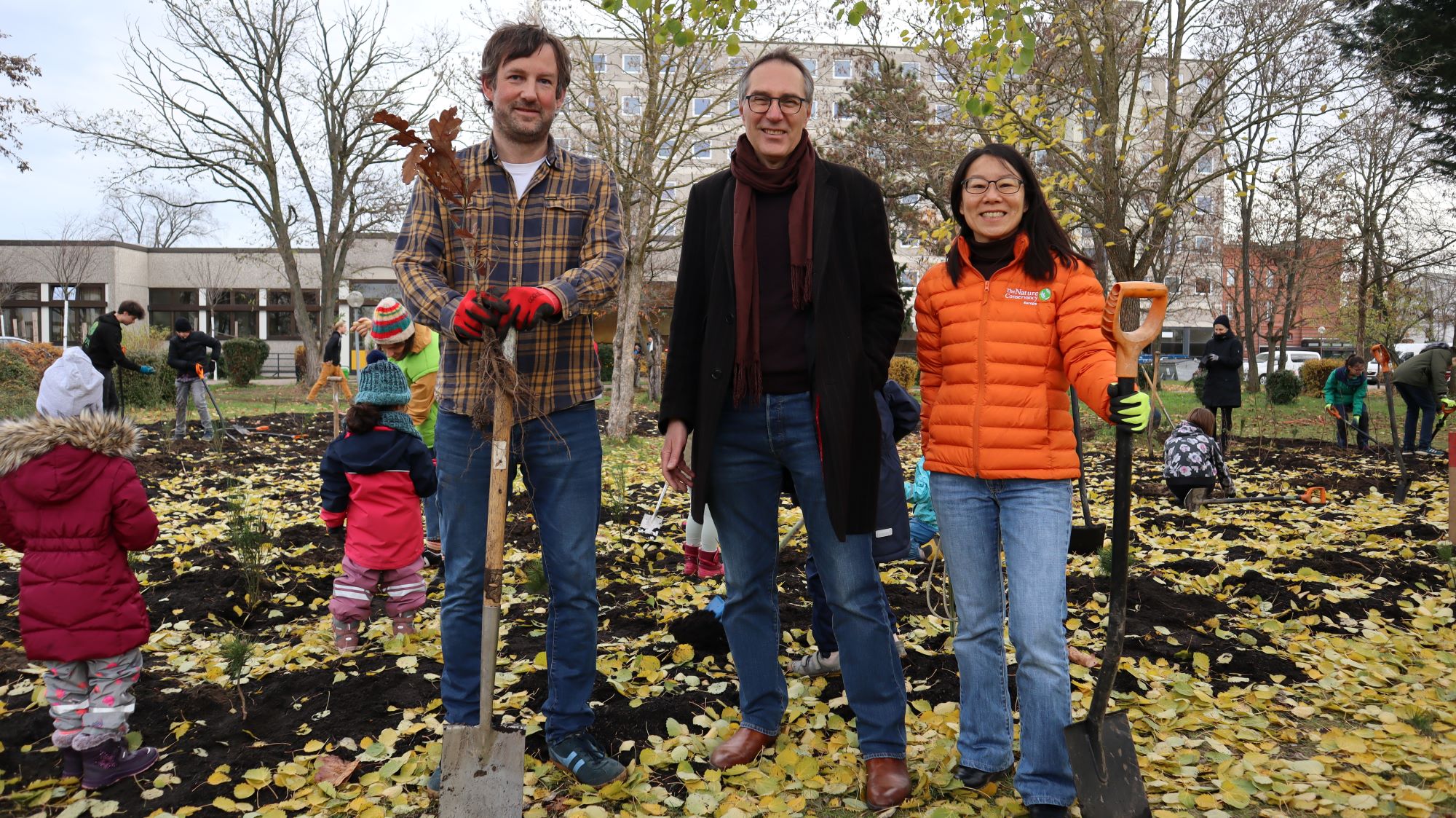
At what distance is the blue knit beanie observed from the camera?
14.0 feet

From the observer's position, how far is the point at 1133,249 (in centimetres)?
1193

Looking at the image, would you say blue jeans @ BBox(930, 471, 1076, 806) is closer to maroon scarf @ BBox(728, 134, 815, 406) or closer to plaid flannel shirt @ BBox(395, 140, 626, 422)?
maroon scarf @ BBox(728, 134, 815, 406)

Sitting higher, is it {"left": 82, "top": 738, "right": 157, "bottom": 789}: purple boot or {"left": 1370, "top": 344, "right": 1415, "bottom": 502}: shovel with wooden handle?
{"left": 1370, "top": 344, "right": 1415, "bottom": 502}: shovel with wooden handle

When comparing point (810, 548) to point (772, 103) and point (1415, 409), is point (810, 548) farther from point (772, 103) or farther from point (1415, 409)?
point (1415, 409)

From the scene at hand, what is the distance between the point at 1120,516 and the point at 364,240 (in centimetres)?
4148

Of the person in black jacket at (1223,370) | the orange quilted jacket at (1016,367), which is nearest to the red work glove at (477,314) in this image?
the orange quilted jacket at (1016,367)

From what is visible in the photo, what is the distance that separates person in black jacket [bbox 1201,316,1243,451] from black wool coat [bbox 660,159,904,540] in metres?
10.7

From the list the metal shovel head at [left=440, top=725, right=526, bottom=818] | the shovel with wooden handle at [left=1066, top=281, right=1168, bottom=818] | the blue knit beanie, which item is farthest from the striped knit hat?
the shovel with wooden handle at [left=1066, top=281, right=1168, bottom=818]

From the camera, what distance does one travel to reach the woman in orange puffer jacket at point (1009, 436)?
2.62 meters

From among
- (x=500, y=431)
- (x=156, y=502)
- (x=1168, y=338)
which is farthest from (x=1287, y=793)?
(x=1168, y=338)

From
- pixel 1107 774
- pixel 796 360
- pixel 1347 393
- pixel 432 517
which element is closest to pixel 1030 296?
pixel 796 360

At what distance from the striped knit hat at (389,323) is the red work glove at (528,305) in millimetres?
3152

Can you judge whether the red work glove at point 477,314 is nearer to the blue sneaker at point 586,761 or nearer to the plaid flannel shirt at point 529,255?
the plaid flannel shirt at point 529,255

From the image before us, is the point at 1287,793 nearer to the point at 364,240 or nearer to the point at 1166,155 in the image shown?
the point at 1166,155
